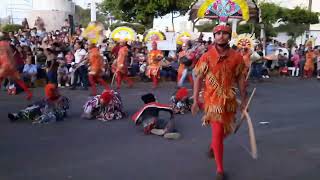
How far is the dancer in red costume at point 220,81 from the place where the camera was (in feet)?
19.1

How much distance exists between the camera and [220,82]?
5.89 meters

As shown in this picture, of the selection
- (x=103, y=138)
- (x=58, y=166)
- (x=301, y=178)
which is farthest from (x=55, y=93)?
(x=301, y=178)

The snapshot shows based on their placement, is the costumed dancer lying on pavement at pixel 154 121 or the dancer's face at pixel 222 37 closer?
the dancer's face at pixel 222 37

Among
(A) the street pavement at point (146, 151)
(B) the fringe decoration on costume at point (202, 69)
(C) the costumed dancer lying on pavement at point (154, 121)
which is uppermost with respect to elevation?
(B) the fringe decoration on costume at point (202, 69)

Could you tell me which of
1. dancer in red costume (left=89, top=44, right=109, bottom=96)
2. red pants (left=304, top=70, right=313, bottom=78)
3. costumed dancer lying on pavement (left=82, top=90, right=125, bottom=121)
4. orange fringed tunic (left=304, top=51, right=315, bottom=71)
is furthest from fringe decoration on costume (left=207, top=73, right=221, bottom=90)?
red pants (left=304, top=70, right=313, bottom=78)

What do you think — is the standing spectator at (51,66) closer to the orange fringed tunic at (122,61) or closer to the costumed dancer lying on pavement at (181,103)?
the orange fringed tunic at (122,61)

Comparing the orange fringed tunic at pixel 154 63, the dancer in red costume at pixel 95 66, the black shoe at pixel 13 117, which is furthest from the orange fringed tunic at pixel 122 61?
the black shoe at pixel 13 117

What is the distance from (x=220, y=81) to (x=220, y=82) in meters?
0.01

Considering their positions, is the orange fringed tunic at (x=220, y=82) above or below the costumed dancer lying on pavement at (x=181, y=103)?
above

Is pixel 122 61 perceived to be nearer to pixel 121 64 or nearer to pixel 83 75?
pixel 121 64

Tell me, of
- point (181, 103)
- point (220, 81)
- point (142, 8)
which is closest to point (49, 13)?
point (142, 8)

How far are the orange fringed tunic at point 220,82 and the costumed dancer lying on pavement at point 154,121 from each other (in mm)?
2184

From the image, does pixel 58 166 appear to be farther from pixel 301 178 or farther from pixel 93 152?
pixel 301 178

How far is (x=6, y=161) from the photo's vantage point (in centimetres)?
652
